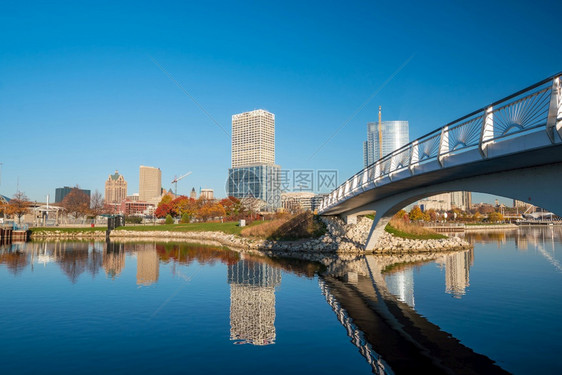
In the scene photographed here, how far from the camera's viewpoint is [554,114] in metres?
8.97

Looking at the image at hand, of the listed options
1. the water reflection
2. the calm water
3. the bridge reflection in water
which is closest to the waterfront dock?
the calm water

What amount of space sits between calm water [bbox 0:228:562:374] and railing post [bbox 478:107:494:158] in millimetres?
5770

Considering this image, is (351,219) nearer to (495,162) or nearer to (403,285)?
(403,285)

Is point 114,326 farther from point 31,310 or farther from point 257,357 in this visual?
point 257,357

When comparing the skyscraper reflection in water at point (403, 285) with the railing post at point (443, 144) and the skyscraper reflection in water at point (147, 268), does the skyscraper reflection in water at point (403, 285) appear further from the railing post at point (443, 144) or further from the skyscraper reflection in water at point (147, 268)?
the skyscraper reflection in water at point (147, 268)

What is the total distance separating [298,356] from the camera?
9.91 meters

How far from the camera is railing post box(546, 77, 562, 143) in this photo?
8.80m

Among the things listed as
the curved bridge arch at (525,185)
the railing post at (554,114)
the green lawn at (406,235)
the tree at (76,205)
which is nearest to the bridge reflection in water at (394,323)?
the curved bridge arch at (525,185)

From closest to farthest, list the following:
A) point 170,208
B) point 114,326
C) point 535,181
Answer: point 535,181 → point 114,326 → point 170,208

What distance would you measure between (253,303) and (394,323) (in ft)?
A: 19.7

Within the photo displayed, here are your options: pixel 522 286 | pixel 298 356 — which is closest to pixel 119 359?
pixel 298 356

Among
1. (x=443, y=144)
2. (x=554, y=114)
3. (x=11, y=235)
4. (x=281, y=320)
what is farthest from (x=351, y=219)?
(x=11, y=235)

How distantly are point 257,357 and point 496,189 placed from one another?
10.1m

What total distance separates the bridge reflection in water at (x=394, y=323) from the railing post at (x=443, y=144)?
6049 mm
